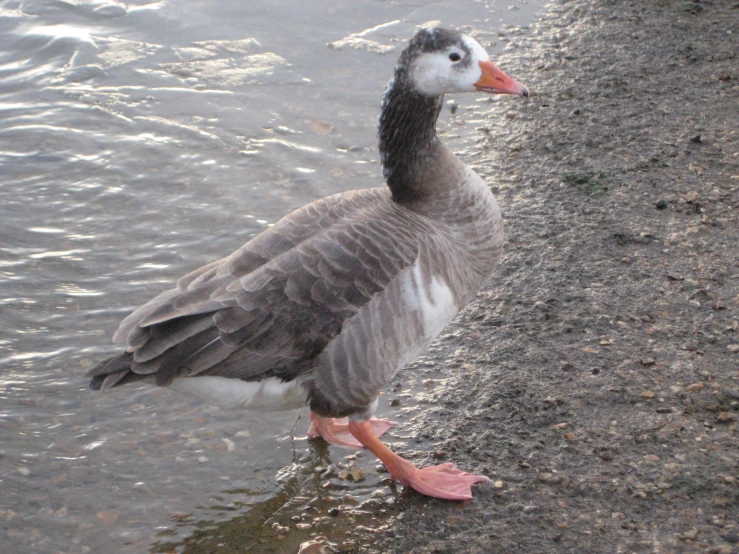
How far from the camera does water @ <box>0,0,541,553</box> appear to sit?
4.60 m

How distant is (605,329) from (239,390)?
246 cm

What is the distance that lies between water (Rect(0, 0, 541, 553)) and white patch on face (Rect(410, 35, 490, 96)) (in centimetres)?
188

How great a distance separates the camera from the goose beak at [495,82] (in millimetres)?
4816

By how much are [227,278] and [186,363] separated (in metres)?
0.53

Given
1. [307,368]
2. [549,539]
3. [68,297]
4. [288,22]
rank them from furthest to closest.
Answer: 1. [288,22]
2. [68,297]
3. [307,368]
4. [549,539]

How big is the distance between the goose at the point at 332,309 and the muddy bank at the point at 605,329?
42 cm

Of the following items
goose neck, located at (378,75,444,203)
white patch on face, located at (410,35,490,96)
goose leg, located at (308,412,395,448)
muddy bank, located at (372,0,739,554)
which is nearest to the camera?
muddy bank, located at (372,0,739,554)

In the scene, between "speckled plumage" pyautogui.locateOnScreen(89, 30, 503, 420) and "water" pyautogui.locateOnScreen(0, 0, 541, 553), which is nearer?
"speckled plumage" pyautogui.locateOnScreen(89, 30, 503, 420)

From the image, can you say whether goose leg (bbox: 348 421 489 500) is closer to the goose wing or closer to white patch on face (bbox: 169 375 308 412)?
white patch on face (bbox: 169 375 308 412)

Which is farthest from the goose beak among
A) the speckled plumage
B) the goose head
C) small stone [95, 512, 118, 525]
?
small stone [95, 512, 118, 525]

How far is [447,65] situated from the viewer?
187 inches

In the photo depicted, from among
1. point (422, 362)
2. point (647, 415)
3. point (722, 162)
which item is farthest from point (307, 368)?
point (722, 162)

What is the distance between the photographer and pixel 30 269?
628 cm

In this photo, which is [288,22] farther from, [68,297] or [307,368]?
[307,368]
